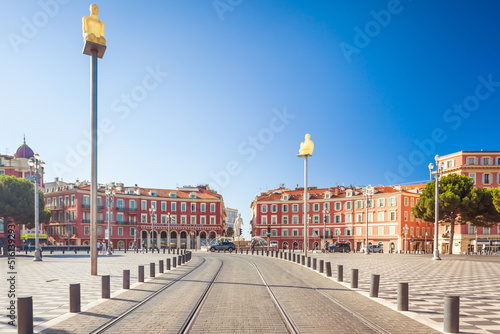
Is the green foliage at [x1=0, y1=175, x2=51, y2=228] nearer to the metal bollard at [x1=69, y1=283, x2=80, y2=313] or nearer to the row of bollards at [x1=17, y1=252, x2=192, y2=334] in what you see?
the row of bollards at [x1=17, y1=252, x2=192, y2=334]

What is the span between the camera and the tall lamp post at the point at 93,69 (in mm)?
17609

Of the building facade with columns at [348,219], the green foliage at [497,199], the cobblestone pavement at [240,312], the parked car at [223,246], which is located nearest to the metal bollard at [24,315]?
the cobblestone pavement at [240,312]

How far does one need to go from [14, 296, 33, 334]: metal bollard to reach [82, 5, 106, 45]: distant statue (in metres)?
13.2

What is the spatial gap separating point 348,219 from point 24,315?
72.1 meters

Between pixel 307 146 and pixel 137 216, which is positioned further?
pixel 137 216

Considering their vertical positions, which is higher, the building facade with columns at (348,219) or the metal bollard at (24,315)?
the metal bollard at (24,315)

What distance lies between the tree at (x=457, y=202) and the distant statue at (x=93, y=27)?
148 ft

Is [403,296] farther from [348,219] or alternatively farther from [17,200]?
[348,219]

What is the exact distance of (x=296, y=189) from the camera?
89875mm

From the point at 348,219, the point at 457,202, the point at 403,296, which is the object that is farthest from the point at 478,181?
the point at 403,296

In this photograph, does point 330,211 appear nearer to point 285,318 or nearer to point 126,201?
point 126,201

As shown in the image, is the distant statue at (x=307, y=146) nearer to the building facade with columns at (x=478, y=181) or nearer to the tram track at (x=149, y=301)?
the tram track at (x=149, y=301)

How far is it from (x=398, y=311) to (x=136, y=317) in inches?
242

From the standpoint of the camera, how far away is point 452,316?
791 cm
